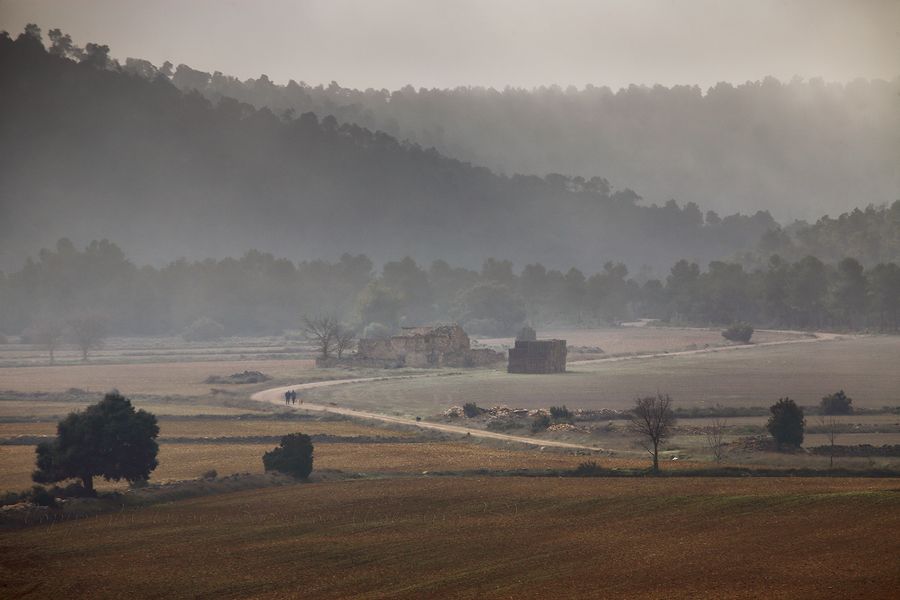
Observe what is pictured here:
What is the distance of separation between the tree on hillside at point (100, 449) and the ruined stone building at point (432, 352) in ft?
267

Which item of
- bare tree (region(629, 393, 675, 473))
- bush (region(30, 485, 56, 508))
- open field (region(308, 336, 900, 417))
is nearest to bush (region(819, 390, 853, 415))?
open field (region(308, 336, 900, 417))

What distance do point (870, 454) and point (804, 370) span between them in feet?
173

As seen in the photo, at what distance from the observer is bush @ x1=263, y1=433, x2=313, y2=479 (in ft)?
203

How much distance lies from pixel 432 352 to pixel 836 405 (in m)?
63.6

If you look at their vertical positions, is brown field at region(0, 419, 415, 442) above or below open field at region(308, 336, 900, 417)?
below

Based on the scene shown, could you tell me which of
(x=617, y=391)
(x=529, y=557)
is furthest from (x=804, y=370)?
(x=529, y=557)

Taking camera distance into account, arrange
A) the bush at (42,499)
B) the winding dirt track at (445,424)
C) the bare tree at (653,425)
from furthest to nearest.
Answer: the winding dirt track at (445,424), the bare tree at (653,425), the bush at (42,499)

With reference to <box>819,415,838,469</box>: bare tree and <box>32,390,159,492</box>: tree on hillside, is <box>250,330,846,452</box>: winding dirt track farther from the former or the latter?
<box>32,390,159,492</box>: tree on hillside

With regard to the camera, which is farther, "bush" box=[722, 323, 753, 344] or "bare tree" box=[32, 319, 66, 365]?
"bare tree" box=[32, 319, 66, 365]

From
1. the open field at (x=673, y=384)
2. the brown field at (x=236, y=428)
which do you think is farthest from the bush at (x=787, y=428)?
the brown field at (x=236, y=428)

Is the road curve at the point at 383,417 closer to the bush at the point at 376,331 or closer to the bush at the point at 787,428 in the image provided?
the bush at the point at 787,428

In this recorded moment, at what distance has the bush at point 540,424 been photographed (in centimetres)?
8156

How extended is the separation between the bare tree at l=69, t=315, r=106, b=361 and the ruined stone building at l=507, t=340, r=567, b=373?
68116mm

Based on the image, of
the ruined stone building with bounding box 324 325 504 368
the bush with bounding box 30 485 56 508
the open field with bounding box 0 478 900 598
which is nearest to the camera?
the open field with bounding box 0 478 900 598
